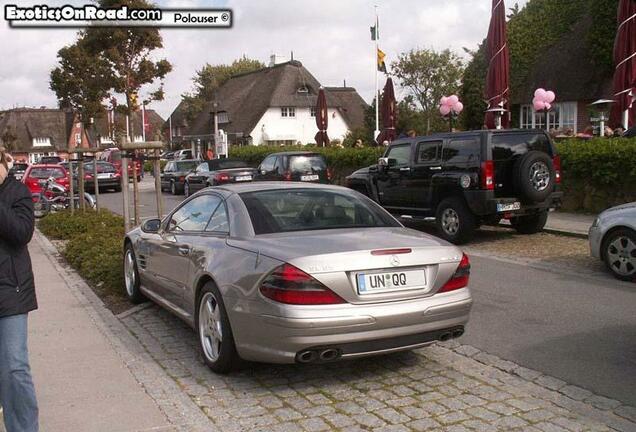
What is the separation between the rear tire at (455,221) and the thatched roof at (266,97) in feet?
161

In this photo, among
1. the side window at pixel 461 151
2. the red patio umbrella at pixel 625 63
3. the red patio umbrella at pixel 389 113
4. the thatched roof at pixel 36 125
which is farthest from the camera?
the thatched roof at pixel 36 125

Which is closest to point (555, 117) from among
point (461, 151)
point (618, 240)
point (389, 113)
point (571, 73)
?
point (571, 73)

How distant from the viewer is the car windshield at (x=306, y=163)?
20.5 meters

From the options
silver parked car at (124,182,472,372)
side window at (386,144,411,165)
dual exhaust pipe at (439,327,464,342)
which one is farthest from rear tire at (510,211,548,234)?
dual exhaust pipe at (439,327,464,342)

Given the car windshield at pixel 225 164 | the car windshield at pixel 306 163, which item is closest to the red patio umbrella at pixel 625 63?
the car windshield at pixel 306 163

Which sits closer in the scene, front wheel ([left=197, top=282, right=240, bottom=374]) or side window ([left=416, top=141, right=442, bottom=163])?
front wheel ([left=197, top=282, right=240, bottom=374])

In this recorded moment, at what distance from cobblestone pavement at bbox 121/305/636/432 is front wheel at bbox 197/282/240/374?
0.12m

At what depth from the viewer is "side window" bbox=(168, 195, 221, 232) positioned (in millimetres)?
5918

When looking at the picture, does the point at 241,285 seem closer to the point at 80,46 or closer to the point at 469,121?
the point at 469,121

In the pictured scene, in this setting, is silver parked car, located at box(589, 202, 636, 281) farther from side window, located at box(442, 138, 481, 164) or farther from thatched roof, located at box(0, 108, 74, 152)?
thatched roof, located at box(0, 108, 74, 152)

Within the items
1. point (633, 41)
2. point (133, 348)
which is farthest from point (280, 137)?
point (133, 348)

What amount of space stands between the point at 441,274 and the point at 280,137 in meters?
57.1

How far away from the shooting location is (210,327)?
517cm

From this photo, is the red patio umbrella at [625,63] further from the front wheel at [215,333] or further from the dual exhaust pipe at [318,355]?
the dual exhaust pipe at [318,355]
